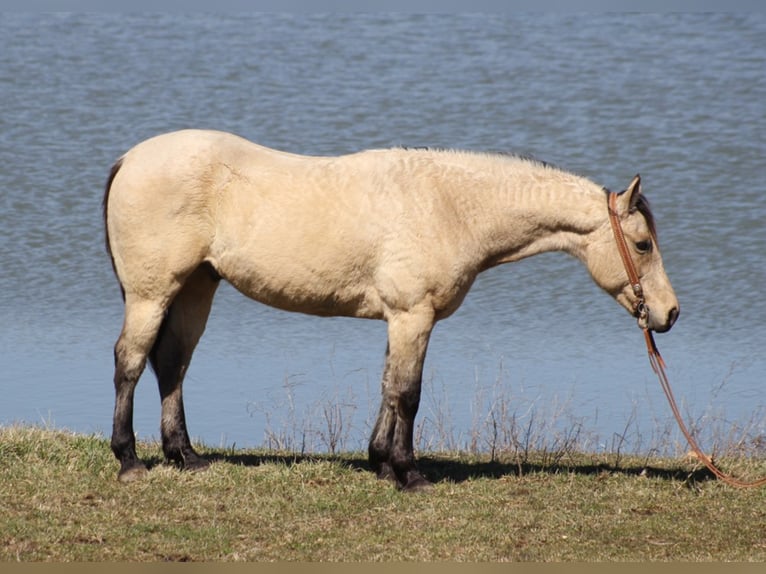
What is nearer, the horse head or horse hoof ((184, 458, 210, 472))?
the horse head

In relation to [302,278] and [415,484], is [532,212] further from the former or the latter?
[415,484]

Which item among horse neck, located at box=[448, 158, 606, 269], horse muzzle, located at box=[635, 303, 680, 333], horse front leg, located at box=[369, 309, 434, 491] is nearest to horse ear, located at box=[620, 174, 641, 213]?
horse neck, located at box=[448, 158, 606, 269]

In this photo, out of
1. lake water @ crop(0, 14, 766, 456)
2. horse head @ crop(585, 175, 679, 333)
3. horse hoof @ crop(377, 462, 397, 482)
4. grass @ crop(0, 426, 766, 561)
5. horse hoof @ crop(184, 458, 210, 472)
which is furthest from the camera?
lake water @ crop(0, 14, 766, 456)

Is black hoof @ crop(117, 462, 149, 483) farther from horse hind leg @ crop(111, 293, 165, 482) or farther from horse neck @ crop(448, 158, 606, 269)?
horse neck @ crop(448, 158, 606, 269)

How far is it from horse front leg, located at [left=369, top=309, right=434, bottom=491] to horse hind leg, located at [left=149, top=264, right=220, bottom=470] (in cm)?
116

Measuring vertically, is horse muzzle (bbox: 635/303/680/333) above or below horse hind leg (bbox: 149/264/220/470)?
above

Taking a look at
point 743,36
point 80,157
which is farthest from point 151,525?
point 743,36

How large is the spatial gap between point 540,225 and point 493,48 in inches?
636

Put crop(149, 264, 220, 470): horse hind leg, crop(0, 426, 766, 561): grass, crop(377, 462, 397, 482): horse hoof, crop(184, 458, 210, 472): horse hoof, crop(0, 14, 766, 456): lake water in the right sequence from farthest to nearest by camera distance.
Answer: crop(0, 14, 766, 456): lake water → crop(149, 264, 220, 470): horse hind leg → crop(184, 458, 210, 472): horse hoof → crop(377, 462, 397, 482): horse hoof → crop(0, 426, 766, 561): grass

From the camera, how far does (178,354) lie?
8445 mm

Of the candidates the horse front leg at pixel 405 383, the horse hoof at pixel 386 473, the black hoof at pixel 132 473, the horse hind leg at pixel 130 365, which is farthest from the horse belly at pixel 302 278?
the black hoof at pixel 132 473

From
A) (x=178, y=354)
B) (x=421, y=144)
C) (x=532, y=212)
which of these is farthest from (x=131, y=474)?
(x=421, y=144)

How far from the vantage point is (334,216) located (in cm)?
798

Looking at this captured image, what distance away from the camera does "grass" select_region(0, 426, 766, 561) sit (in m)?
6.89
